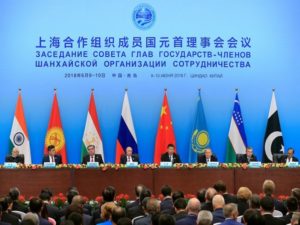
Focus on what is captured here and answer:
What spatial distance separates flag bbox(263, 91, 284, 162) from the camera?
14336 millimetres

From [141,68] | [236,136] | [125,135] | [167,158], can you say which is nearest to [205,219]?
[167,158]

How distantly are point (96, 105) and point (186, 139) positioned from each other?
2.14 meters

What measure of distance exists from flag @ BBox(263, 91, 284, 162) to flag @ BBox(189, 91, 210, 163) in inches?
51.8

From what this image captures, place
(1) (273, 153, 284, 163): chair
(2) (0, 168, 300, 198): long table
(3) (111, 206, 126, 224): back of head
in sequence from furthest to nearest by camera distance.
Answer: (1) (273, 153, 284, 163): chair, (2) (0, 168, 300, 198): long table, (3) (111, 206, 126, 224): back of head

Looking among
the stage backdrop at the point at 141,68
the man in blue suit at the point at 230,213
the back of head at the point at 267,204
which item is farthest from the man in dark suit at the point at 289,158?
the man in blue suit at the point at 230,213

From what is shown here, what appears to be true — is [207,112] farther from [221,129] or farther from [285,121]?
[285,121]

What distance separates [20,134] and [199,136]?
3.92 metres

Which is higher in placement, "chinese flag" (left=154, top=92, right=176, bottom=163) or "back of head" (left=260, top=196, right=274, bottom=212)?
"chinese flag" (left=154, top=92, right=176, bottom=163)

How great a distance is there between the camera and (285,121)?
14.7 meters

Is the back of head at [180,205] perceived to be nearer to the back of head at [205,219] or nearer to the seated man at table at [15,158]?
the back of head at [205,219]

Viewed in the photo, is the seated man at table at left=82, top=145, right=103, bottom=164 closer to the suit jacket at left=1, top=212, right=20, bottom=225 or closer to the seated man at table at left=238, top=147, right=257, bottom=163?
the seated man at table at left=238, top=147, right=257, bottom=163

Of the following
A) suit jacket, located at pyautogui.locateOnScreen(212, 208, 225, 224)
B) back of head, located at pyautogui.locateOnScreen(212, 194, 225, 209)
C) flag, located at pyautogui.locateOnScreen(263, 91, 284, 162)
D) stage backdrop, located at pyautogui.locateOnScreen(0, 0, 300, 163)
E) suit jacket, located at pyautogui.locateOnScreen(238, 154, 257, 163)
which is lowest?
suit jacket, located at pyautogui.locateOnScreen(212, 208, 225, 224)

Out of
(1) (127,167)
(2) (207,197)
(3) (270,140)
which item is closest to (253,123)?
(3) (270,140)

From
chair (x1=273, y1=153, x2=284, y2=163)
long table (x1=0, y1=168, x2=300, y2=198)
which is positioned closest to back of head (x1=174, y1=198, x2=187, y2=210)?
long table (x1=0, y1=168, x2=300, y2=198)
